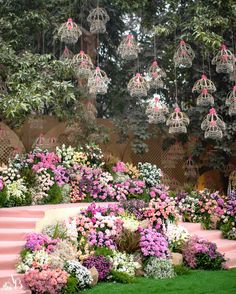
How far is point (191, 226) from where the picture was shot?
920cm

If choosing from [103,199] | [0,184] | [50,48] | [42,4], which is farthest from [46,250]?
[50,48]

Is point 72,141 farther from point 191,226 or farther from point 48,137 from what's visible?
point 191,226

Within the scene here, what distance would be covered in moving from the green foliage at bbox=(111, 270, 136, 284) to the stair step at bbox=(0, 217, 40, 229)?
62.0 inches

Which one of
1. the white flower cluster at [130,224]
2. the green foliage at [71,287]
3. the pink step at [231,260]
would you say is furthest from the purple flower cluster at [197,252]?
the green foliage at [71,287]

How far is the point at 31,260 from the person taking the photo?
5.82 metres

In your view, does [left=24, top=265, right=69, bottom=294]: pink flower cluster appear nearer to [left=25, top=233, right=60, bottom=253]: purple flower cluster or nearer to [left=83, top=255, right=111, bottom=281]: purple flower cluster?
[left=25, top=233, right=60, bottom=253]: purple flower cluster

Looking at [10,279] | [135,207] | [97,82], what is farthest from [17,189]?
[10,279]

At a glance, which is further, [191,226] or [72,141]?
[72,141]

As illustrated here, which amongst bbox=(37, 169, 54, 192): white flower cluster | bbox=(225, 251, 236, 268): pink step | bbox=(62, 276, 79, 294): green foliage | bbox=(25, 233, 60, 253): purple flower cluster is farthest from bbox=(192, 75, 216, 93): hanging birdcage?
bbox=(62, 276, 79, 294): green foliage

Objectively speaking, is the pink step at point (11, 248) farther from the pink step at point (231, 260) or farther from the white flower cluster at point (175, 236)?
the pink step at point (231, 260)

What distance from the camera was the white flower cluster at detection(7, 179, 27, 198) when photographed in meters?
8.71

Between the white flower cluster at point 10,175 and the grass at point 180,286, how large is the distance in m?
3.90

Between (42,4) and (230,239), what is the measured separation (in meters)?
7.18

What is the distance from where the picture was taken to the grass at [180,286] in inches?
221
